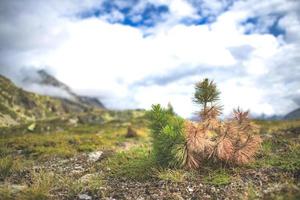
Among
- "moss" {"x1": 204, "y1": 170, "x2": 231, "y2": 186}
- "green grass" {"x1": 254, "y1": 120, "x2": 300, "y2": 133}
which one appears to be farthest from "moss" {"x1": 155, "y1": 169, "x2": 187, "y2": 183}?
"green grass" {"x1": 254, "y1": 120, "x2": 300, "y2": 133}

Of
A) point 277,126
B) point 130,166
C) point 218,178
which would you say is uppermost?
point 277,126

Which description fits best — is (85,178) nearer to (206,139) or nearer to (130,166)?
(130,166)

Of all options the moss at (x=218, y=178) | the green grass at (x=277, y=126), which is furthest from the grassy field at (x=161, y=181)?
the green grass at (x=277, y=126)

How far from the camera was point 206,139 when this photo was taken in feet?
37.5

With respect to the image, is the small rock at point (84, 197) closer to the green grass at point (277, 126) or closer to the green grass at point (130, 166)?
the green grass at point (130, 166)

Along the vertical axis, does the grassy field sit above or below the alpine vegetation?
below

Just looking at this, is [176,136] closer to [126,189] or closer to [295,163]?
[126,189]

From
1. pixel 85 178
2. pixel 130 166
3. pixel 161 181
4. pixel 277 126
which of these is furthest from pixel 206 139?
pixel 277 126

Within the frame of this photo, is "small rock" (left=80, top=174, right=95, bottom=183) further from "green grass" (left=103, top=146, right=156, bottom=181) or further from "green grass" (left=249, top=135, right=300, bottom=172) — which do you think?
"green grass" (left=249, top=135, right=300, bottom=172)

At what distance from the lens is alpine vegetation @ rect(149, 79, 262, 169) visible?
439 inches

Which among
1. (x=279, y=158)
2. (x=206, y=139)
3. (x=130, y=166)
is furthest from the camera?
(x=130, y=166)

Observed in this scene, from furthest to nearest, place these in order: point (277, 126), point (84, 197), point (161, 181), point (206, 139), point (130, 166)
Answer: point (277, 126) → point (130, 166) → point (206, 139) → point (161, 181) → point (84, 197)

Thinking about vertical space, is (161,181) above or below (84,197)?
above

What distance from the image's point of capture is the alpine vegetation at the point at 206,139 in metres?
11.1
